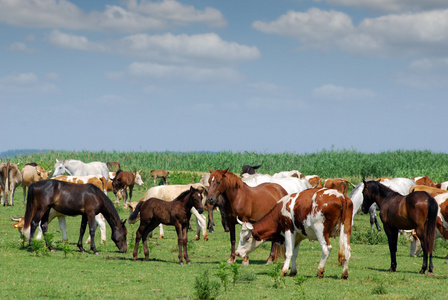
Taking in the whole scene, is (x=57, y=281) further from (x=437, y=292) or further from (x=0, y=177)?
(x=0, y=177)

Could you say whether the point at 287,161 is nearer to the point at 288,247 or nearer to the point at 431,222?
the point at 431,222

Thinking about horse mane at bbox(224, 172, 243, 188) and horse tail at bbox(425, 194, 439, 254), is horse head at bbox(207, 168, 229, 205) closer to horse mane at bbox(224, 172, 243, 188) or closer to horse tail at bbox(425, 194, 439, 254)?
horse mane at bbox(224, 172, 243, 188)

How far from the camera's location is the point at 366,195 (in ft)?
48.1

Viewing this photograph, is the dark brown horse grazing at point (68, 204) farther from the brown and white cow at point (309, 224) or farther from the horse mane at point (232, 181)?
the brown and white cow at point (309, 224)

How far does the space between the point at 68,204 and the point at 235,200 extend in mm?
4720

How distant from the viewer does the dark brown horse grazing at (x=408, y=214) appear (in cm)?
1328

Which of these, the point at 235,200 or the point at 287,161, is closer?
the point at 235,200

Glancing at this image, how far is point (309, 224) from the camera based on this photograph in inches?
476

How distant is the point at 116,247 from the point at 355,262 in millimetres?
6941

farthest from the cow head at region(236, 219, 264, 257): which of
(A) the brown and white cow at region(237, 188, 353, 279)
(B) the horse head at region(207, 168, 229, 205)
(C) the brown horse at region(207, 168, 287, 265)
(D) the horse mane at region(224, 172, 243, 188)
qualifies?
(D) the horse mane at region(224, 172, 243, 188)

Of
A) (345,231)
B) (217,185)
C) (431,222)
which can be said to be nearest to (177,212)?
(217,185)

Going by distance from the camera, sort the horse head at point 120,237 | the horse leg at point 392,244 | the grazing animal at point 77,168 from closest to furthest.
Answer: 1. the horse leg at point 392,244
2. the horse head at point 120,237
3. the grazing animal at point 77,168

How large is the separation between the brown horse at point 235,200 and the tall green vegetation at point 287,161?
106 feet

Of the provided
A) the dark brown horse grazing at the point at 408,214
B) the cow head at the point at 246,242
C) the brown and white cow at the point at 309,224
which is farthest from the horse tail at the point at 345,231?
the dark brown horse grazing at the point at 408,214
